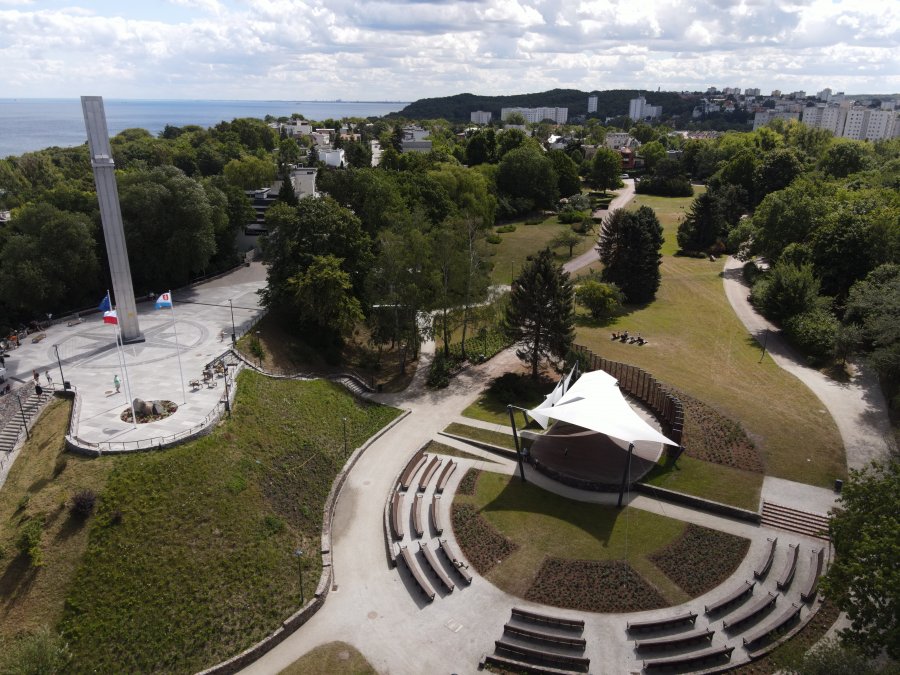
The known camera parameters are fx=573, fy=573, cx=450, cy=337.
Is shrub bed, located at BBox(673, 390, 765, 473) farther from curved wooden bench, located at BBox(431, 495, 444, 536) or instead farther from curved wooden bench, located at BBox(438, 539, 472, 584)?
curved wooden bench, located at BBox(438, 539, 472, 584)

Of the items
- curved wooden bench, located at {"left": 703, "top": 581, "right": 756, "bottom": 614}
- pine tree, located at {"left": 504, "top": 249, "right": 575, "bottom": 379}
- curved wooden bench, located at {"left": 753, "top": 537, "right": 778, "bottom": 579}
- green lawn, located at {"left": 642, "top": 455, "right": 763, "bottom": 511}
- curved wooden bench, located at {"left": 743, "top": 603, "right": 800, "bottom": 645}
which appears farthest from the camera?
pine tree, located at {"left": 504, "top": 249, "right": 575, "bottom": 379}

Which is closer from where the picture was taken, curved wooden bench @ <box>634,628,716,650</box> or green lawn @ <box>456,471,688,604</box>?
curved wooden bench @ <box>634,628,716,650</box>

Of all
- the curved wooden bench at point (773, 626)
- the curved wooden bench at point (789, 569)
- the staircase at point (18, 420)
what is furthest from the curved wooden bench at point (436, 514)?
the staircase at point (18, 420)

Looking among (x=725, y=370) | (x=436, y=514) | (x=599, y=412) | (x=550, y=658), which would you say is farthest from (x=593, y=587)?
(x=725, y=370)

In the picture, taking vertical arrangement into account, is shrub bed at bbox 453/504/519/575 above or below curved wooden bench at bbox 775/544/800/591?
below

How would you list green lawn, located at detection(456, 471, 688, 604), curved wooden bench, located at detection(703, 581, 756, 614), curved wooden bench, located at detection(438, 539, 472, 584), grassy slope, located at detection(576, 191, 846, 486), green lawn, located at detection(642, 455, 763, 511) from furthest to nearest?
1. grassy slope, located at detection(576, 191, 846, 486)
2. green lawn, located at detection(642, 455, 763, 511)
3. green lawn, located at detection(456, 471, 688, 604)
4. curved wooden bench, located at detection(438, 539, 472, 584)
5. curved wooden bench, located at detection(703, 581, 756, 614)

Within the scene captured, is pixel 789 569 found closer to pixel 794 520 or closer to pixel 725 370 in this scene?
pixel 794 520

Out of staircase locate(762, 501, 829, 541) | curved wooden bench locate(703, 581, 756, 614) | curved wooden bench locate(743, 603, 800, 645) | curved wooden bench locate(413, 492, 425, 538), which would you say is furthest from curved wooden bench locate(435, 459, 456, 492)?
staircase locate(762, 501, 829, 541)
